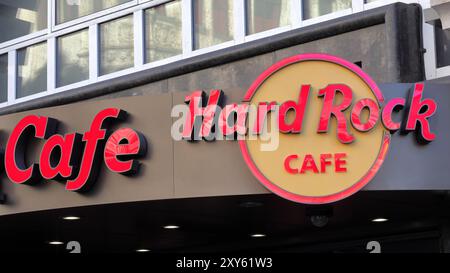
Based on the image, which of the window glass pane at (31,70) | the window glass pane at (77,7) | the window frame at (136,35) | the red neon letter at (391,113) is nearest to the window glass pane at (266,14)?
the window frame at (136,35)

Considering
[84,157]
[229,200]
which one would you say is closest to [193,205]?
[229,200]

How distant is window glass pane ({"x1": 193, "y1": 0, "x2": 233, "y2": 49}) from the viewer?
16.5 m

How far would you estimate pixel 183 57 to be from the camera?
1684cm

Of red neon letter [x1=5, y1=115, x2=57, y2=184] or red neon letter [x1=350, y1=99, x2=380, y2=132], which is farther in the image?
red neon letter [x1=5, y1=115, x2=57, y2=184]

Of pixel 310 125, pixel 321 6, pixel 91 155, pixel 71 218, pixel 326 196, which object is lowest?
pixel 326 196

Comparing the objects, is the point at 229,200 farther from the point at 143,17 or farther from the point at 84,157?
the point at 143,17

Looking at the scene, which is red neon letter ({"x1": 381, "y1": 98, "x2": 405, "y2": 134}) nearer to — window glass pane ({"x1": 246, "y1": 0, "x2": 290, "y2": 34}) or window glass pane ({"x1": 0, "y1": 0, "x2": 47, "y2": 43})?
window glass pane ({"x1": 246, "y1": 0, "x2": 290, "y2": 34})

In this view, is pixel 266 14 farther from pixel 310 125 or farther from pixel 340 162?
pixel 340 162

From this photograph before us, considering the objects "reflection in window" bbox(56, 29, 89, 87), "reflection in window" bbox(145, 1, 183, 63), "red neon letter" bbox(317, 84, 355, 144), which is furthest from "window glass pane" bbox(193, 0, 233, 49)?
"red neon letter" bbox(317, 84, 355, 144)

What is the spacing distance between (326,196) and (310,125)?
0.97 metres

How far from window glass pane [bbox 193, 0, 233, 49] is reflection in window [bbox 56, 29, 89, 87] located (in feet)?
8.26

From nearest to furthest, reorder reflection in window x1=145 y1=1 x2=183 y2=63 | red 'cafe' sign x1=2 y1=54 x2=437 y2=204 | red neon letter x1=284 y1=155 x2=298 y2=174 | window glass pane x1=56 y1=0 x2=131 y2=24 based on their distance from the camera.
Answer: red 'cafe' sign x1=2 y1=54 x2=437 y2=204
red neon letter x1=284 y1=155 x2=298 y2=174
reflection in window x1=145 y1=1 x2=183 y2=63
window glass pane x1=56 y1=0 x2=131 y2=24

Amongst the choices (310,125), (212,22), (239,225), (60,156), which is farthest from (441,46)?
(60,156)

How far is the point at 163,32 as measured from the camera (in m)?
17.3
